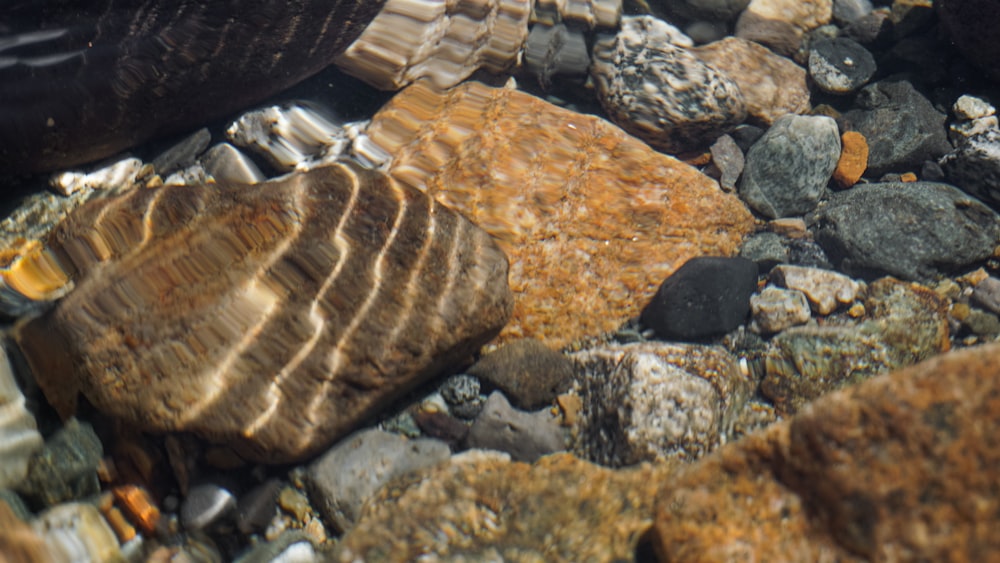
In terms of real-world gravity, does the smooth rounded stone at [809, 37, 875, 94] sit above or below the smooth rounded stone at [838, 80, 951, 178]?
above

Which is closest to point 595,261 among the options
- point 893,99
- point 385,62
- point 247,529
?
point 385,62

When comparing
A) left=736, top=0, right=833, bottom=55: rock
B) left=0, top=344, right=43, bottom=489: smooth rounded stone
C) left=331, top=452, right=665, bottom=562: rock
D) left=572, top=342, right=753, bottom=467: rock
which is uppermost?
left=736, top=0, right=833, bottom=55: rock

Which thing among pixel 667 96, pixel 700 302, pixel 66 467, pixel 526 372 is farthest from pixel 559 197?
pixel 66 467

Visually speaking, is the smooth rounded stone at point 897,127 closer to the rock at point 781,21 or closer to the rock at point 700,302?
the rock at point 781,21

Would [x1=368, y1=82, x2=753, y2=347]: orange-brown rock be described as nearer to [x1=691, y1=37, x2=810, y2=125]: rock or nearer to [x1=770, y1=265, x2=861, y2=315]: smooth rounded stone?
[x1=770, y1=265, x2=861, y2=315]: smooth rounded stone

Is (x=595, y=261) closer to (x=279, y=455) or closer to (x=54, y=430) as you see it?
(x=279, y=455)

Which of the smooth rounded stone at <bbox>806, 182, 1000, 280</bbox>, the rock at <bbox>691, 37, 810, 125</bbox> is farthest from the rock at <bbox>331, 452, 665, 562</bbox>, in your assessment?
the rock at <bbox>691, 37, 810, 125</bbox>

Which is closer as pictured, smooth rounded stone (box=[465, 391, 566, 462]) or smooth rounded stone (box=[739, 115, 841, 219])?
smooth rounded stone (box=[465, 391, 566, 462])
